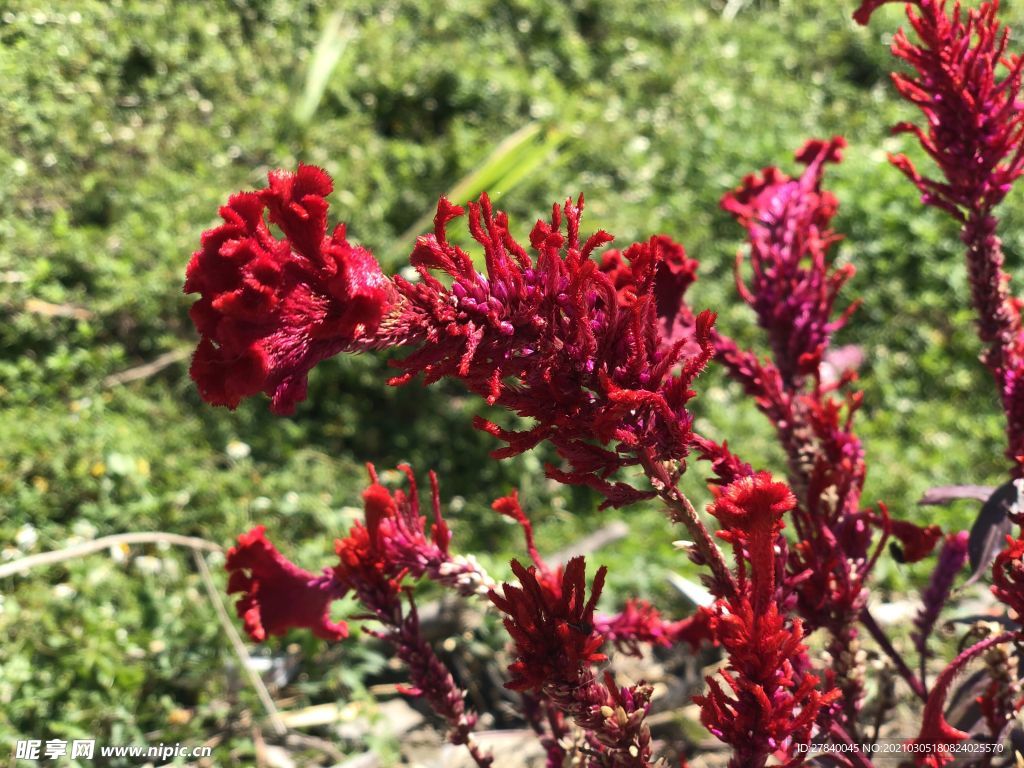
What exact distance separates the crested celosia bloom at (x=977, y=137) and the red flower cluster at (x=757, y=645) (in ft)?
1.55

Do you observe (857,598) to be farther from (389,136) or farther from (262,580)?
(389,136)

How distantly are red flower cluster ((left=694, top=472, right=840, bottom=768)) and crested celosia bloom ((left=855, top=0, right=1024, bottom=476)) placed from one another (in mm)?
472

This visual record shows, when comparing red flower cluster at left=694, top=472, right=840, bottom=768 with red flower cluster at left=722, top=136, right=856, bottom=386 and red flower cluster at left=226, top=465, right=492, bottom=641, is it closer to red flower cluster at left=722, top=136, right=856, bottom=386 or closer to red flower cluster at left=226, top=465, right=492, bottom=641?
red flower cluster at left=226, top=465, right=492, bottom=641

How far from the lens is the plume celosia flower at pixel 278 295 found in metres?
0.72

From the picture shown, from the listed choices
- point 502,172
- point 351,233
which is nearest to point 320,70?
point 351,233

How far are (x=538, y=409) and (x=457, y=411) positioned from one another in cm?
228

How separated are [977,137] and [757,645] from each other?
2.56 feet

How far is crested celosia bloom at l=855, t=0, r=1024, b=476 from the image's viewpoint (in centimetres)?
114

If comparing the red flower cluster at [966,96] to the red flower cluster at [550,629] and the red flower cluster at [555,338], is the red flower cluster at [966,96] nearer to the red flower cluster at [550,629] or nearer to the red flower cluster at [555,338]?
the red flower cluster at [555,338]

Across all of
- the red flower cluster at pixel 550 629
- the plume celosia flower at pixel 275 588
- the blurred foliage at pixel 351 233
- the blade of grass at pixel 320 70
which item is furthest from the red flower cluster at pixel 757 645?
the blade of grass at pixel 320 70

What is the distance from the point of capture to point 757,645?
2.88 ft

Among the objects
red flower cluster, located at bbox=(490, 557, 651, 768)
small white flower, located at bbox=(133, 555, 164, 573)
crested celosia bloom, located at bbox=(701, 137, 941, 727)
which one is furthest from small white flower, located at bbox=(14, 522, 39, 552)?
crested celosia bloom, located at bbox=(701, 137, 941, 727)

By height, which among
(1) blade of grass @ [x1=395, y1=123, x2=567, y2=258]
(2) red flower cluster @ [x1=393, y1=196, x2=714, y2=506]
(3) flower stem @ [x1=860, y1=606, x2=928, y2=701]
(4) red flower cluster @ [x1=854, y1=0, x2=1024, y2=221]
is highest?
(1) blade of grass @ [x1=395, y1=123, x2=567, y2=258]

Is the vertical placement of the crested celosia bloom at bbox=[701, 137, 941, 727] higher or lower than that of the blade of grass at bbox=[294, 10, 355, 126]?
lower
